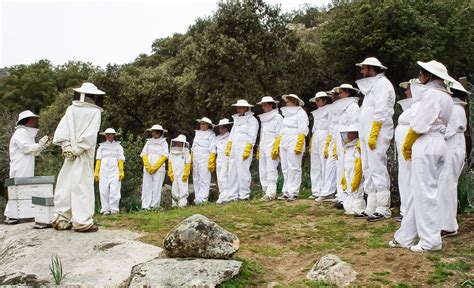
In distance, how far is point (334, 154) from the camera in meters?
11.6

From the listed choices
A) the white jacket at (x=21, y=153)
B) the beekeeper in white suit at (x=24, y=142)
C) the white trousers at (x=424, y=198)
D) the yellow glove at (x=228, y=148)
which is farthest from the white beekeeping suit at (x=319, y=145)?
the white jacket at (x=21, y=153)

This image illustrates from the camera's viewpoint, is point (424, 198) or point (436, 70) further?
point (436, 70)

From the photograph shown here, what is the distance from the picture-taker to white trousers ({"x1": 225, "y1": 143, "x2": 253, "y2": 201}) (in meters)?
14.1

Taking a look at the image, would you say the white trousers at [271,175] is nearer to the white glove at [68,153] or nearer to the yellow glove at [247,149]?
the yellow glove at [247,149]

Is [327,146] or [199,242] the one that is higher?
[327,146]

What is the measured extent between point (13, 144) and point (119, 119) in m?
15.8

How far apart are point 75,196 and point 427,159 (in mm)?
5764

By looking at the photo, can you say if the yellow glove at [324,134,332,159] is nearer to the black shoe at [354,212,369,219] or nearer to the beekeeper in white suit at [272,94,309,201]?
the beekeeper in white suit at [272,94,309,201]

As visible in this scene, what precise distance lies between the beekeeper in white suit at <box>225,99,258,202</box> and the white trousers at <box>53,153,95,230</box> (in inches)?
222

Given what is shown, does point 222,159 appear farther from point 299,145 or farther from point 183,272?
point 183,272

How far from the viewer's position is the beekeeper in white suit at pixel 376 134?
8.99 meters

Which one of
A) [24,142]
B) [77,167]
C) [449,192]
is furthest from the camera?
[24,142]

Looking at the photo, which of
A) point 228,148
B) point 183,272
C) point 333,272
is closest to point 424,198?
point 333,272

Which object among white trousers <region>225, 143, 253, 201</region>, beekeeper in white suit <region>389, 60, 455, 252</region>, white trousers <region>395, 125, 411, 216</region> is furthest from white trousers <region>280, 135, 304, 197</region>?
beekeeper in white suit <region>389, 60, 455, 252</region>
